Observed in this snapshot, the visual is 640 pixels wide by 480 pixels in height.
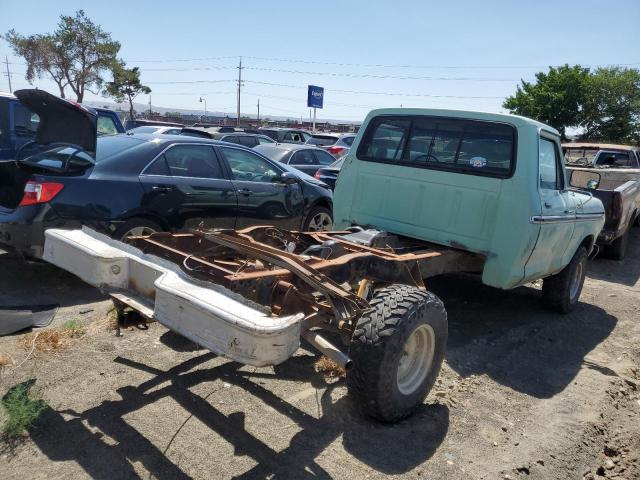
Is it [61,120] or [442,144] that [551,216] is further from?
[61,120]

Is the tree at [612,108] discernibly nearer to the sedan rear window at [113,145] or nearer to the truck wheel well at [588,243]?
the truck wheel well at [588,243]

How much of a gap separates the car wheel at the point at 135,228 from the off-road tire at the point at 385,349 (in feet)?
9.73

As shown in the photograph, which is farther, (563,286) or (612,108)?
(612,108)

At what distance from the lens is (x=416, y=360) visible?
3473 millimetres

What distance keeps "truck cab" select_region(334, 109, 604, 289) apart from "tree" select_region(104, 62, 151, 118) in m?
37.7

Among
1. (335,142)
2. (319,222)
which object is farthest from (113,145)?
(335,142)

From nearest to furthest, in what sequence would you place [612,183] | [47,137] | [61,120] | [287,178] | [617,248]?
1. [61,120]
2. [47,137]
3. [287,178]
4. [617,248]
5. [612,183]

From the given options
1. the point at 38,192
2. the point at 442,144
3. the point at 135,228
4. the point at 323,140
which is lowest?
the point at 135,228

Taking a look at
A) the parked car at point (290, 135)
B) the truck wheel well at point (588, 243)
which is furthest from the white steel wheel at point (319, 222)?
the parked car at point (290, 135)

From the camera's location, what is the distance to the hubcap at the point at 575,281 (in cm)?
596

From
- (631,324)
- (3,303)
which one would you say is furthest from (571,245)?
(3,303)

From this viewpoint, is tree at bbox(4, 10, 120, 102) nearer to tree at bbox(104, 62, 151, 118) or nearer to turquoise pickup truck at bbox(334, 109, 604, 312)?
tree at bbox(104, 62, 151, 118)

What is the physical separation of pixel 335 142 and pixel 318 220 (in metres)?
14.7

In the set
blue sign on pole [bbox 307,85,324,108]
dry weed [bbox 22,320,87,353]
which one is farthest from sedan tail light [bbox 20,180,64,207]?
blue sign on pole [bbox 307,85,324,108]
